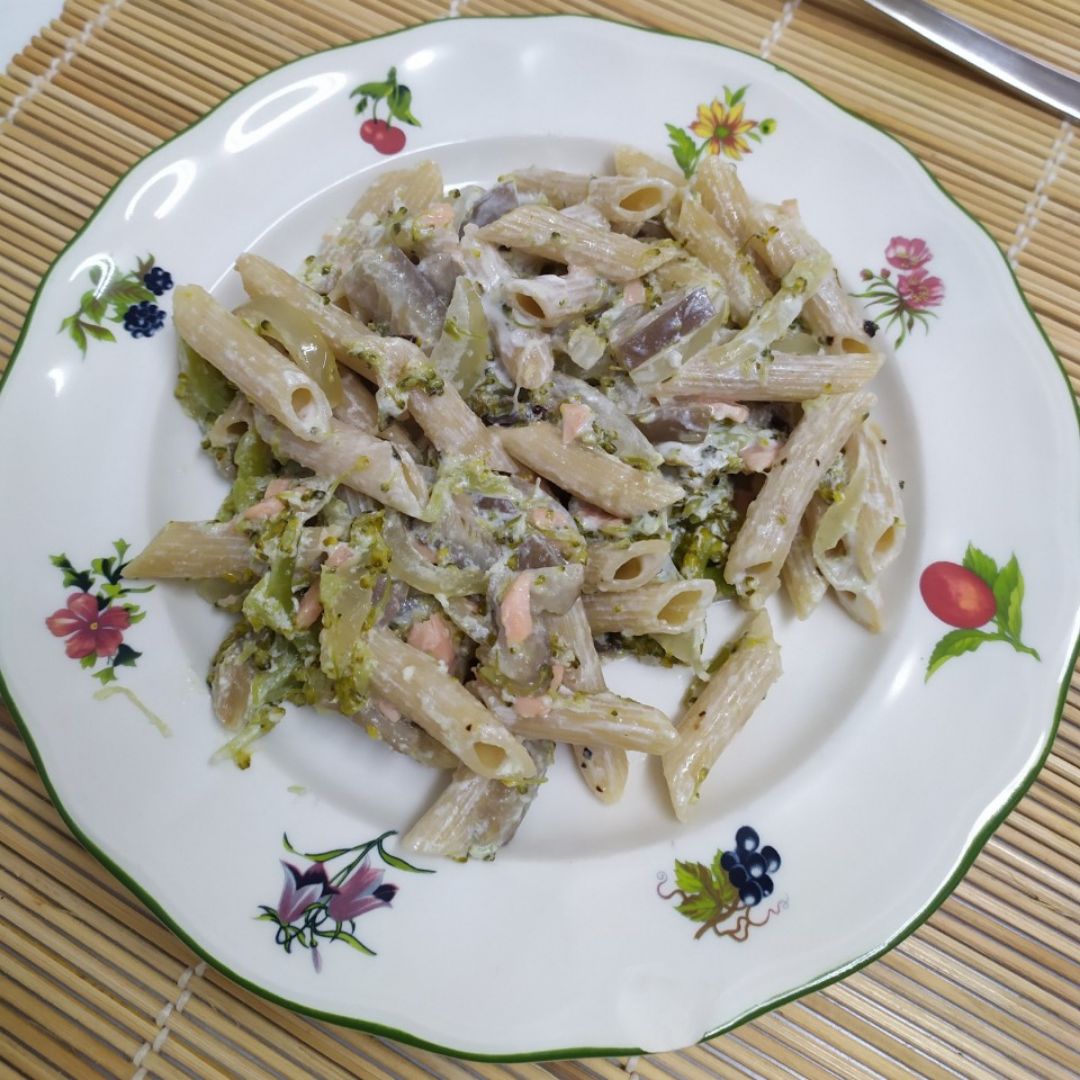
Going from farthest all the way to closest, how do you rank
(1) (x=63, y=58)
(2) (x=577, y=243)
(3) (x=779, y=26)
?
(3) (x=779, y=26) < (1) (x=63, y=58) < (2) (x=577, y=243)

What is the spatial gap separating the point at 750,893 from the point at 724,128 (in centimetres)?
179

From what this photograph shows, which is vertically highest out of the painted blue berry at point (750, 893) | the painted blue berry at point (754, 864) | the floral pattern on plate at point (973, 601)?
the floral pattern on plate at point (973, 601)

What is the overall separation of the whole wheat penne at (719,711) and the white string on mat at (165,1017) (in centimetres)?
101

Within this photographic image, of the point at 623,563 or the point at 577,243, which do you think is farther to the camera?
the point at 577,243

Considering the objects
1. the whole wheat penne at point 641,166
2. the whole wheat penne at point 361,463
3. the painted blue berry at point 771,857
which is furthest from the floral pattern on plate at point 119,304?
the painted blue berry at point 771,857

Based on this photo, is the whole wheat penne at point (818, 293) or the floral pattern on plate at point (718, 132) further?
the floral pattern on plate at point (718, 132)

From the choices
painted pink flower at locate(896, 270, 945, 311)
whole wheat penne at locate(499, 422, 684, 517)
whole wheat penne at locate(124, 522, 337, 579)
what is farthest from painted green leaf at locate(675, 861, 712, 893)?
painted pink flower at locate(896, 270, 945, 311)

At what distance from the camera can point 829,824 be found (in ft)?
5.51

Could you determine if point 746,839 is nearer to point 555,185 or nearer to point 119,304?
point 555,185

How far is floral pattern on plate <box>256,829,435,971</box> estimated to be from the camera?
5.07ft

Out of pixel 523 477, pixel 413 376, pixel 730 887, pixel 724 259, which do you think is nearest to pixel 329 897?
pixel 730 887

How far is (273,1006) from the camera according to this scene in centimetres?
169

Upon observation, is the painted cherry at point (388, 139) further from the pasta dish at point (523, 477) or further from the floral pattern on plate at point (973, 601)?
the floral pattern on plate at point (973, 601)

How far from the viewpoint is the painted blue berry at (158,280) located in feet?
6.29
